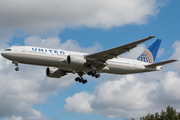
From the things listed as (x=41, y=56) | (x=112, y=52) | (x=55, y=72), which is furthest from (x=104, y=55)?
(x=55, y=72)

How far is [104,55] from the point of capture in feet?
121

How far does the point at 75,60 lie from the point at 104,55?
4507 millimetres

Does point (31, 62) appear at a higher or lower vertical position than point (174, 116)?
higher

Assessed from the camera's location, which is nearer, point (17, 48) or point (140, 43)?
point (140, 43)

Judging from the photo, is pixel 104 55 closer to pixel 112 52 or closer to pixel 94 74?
pixel 112 52

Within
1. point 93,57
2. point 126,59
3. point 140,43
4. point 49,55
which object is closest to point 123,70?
point 126,59

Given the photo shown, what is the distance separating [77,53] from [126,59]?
8896mm

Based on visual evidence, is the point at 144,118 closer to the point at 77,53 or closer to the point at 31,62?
the point at 77,53

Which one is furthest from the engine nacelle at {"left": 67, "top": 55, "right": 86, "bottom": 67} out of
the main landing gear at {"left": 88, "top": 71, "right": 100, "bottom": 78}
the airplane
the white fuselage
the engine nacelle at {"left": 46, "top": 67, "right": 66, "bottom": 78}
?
the engine nacelle at {"left": 46, "top": 67, "right": 66, "bottom": 78}

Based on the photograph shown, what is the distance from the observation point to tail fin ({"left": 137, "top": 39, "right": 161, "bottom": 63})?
44.9 m

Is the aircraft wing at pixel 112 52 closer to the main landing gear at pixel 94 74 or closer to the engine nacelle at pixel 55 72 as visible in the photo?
the main landing gear at pixel 94 74

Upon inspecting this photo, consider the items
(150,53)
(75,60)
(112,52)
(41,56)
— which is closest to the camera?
(41,56)

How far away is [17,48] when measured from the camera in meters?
35.2

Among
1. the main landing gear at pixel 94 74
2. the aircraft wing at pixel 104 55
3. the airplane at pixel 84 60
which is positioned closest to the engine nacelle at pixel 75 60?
the airplane at pixel 84 60
